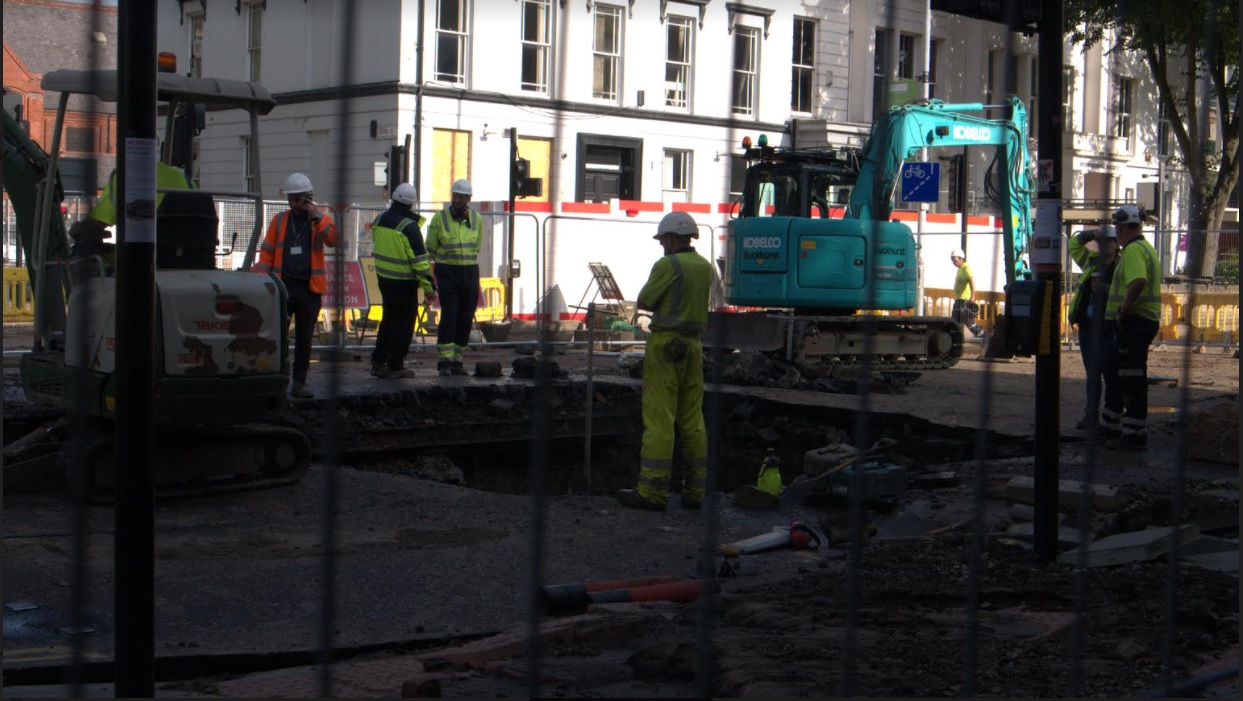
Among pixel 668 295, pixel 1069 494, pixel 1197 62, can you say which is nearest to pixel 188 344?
pixel 668 295

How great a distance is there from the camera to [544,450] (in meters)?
2.40

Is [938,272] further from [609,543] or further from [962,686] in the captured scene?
[962,686]

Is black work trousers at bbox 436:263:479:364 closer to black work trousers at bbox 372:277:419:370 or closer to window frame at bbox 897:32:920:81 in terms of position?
black work trousers at bbox 372:277:419:370

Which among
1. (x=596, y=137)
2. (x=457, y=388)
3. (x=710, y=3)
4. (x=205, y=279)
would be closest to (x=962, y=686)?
(x=596, y=137)

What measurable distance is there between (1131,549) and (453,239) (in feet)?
29.0

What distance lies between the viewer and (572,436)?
38.3 feet

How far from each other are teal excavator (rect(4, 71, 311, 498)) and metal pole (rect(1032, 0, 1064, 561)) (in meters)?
4.58

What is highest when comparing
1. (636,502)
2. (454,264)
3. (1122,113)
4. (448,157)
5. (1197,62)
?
(448,157)

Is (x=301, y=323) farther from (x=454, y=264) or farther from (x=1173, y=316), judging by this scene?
(x=1173, y=316)

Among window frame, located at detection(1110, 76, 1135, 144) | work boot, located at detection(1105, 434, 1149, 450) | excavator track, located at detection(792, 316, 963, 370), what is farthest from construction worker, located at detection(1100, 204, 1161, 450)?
window frame, located at detection(1110, 76, 1135, 144)

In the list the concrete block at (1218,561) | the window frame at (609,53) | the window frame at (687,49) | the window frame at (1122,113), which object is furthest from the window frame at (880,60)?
the window frame at (1122,113)

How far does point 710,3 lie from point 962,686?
2.49 meters

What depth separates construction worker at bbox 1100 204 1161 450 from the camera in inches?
419

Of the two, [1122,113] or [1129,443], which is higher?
[1122,113]
